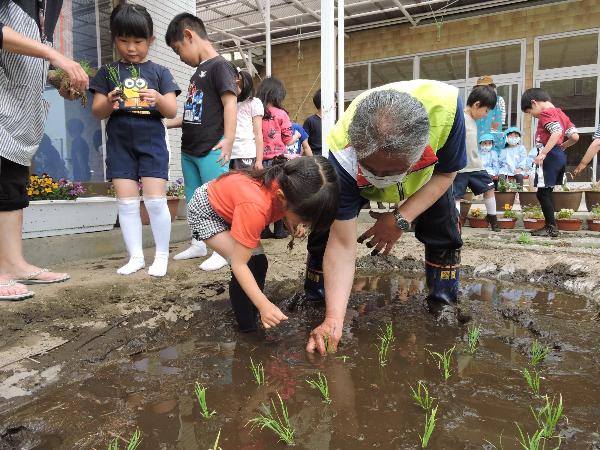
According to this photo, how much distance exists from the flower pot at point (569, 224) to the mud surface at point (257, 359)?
318cm

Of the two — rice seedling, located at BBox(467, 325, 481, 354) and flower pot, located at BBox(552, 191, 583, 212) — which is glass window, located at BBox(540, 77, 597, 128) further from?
rice seedling, located at BBox(467, 325, 481, 354)

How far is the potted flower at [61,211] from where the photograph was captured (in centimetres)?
361

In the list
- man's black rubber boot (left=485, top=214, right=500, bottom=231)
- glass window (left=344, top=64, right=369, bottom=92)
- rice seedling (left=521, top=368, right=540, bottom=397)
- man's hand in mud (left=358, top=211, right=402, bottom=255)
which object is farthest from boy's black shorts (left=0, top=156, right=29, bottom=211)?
glass window (left=344, top=64, right=369, bottom=92)

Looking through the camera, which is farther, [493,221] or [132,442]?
[493,221]

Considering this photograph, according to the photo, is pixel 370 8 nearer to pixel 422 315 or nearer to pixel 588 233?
pixel 588 233

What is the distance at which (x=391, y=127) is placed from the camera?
5.17 feet

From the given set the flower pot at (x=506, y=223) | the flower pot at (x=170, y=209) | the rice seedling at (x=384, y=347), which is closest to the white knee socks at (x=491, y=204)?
the flower pot at (x=506, y=223)

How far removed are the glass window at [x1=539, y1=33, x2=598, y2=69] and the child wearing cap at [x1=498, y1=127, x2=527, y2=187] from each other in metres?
2.32

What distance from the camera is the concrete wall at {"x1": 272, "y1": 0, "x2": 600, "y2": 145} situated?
31.9 feet

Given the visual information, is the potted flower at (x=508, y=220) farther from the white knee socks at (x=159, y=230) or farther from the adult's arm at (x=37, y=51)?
the adult's arm at (x=37, y=51)

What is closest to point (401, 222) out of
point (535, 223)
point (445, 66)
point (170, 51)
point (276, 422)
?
point (276, 422)

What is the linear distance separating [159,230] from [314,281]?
118 cm

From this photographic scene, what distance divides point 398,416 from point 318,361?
0.50 meters

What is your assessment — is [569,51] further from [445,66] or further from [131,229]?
[131,229]
